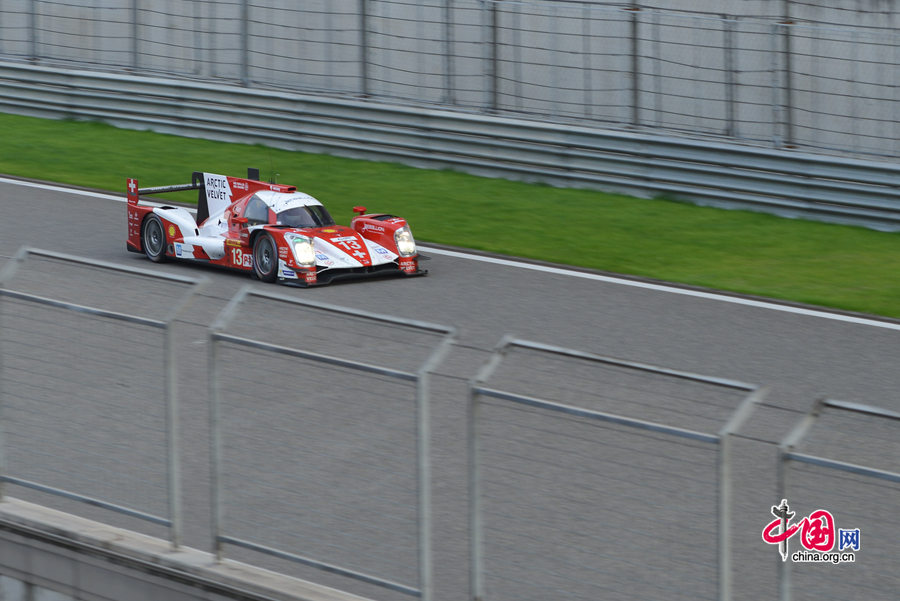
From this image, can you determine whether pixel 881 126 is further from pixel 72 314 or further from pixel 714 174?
pixel 72 314

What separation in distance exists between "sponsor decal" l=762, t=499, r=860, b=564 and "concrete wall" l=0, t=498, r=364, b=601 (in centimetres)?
182

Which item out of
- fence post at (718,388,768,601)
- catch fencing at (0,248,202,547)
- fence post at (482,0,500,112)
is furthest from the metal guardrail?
fence post at (718,388,768,601)

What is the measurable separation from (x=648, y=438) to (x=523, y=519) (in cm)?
65

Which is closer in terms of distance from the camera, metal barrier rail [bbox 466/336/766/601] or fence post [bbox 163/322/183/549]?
metal barrier rail [bbox 466/336/766/601]

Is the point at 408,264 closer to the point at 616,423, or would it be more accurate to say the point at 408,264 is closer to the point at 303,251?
the point at 303,251

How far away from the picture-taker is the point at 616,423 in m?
4.45

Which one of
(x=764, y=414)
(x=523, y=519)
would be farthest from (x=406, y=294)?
(x=523, y=519)

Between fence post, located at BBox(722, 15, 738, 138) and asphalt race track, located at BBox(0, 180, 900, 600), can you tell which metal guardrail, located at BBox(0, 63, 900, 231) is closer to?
fence post, located at BBox(722, 15, 738, 138)

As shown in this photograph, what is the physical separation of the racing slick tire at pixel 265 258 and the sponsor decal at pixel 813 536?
8429 mm

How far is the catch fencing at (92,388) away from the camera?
18.7 feet

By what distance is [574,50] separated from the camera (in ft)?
57.1

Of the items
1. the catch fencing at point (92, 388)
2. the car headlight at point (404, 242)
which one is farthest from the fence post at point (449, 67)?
the catch fencing at point (92, 388)

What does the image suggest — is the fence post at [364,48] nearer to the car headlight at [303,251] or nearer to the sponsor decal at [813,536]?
the car headlight at [303,251]

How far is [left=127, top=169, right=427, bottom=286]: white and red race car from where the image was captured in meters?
12.2
